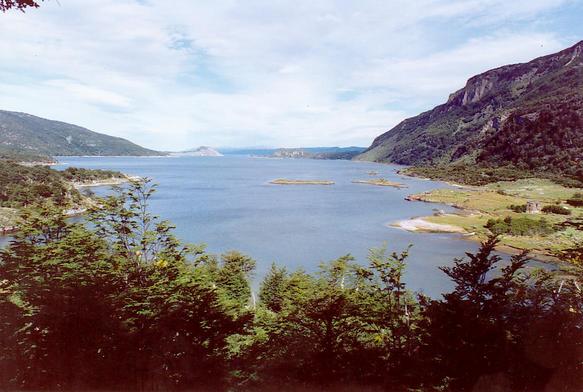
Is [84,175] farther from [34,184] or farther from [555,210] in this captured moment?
[555,210]

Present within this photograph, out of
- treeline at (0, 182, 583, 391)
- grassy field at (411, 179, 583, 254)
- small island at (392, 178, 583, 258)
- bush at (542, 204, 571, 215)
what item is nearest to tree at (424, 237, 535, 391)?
treeline at (0, 182, 583, 391)

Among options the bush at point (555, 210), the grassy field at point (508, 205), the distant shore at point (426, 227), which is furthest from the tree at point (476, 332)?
the bush at point (555, 210)

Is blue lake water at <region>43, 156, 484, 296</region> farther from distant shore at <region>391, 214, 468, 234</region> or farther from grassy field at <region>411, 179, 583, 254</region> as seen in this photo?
grassy field at <region>411, 179, 583, 254</region>

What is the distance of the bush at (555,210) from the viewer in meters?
90.2

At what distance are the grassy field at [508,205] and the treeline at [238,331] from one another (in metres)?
43.0

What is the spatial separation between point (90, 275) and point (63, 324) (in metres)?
2.11

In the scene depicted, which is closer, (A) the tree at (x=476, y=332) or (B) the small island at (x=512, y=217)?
(A) the tree at (x=476, y=332)

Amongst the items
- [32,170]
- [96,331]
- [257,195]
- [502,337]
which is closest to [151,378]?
[96,331]

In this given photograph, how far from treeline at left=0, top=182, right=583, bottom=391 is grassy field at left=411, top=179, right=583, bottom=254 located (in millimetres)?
43004

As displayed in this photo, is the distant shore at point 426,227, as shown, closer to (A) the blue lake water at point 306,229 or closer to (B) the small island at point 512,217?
(B) the small island at point 512,217

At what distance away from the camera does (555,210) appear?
91.2 m

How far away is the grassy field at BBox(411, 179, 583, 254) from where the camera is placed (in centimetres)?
6481

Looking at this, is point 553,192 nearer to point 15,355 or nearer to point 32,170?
point 15,355

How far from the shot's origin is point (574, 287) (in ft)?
41.6
